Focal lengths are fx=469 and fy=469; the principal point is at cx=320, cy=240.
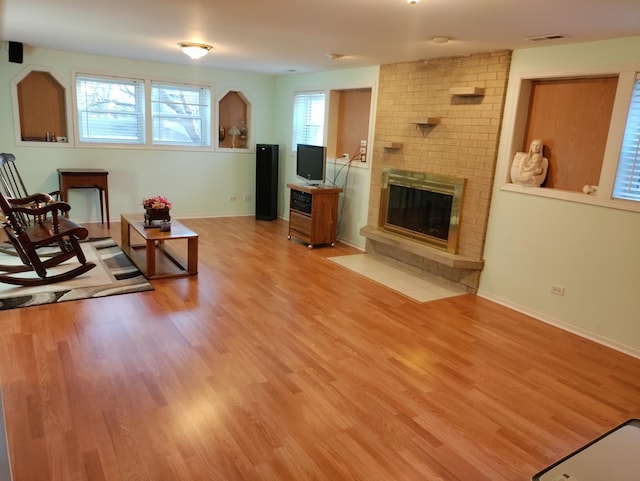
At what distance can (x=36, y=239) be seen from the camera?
4074 mm

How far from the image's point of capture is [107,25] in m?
4.21

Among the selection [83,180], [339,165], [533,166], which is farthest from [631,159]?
[83,180]

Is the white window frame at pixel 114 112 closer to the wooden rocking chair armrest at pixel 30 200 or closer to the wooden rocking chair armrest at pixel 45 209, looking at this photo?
the wooden rocking chair armrest at pixel 30 200

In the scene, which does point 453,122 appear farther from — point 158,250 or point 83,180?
point 83,180

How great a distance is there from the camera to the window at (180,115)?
6938 millimetres

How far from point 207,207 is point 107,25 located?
363 centimetres

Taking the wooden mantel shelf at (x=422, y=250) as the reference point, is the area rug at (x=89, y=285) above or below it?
below

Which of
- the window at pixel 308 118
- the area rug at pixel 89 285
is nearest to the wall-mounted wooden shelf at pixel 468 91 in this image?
the window at pixel 308 118

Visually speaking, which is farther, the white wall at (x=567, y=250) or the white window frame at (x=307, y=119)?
the white window frame at (x=307, y=119)

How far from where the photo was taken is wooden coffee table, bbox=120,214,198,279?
446 cm

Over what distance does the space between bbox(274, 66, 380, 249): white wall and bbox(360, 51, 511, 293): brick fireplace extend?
314mm

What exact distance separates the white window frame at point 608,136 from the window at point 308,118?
310 centimetres

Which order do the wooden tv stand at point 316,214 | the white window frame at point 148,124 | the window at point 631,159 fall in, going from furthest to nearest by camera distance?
the white window frame at point 148,124 → the wooden tv stand at point 316,214 → the window at point 631,159

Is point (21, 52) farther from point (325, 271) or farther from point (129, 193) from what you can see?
point (325, 271)
